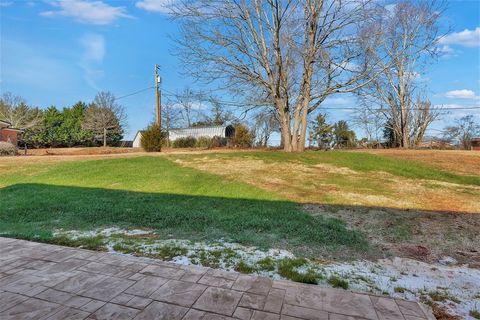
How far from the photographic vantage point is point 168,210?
529cm

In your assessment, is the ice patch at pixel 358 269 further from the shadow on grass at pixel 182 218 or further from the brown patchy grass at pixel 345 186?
the brown patchy grass at pixel 345 186

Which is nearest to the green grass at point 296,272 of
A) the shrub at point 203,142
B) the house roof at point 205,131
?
the shrub at point 203,142

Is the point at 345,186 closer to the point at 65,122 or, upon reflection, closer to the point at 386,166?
the point at 386,166

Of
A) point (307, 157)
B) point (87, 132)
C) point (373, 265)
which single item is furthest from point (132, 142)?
point (373, 265)

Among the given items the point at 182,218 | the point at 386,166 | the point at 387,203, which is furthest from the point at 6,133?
the point at 387,203

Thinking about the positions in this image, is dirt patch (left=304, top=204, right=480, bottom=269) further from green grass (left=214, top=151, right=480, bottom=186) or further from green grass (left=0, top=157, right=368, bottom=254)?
green grass (left=214, top=151, right=480, bottom=186)

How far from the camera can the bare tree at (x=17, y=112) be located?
33.9 metres

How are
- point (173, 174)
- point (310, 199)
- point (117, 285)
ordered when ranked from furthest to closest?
point (173, 174) → point (310, 199) → point (117, 285)

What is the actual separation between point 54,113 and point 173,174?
35318mm

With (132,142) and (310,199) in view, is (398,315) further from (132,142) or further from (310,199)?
(132,142)

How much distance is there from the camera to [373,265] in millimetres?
3115

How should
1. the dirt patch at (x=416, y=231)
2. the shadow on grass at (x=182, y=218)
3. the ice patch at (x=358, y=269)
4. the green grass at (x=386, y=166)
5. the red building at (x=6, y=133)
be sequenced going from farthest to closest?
the red building at (x=6, y=133)
the green grass at (x=386, y=166)
the shadow on grass at (x=182, y=218)
the dirt patch at (x=416, y=231)
the ice patch at (x=358, y=269)

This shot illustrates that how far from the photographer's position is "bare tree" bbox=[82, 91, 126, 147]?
113ft

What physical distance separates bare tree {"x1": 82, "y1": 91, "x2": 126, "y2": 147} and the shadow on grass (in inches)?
1206
